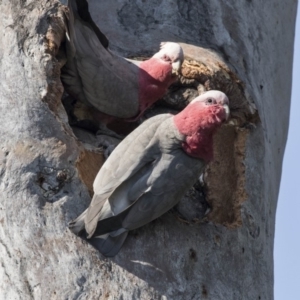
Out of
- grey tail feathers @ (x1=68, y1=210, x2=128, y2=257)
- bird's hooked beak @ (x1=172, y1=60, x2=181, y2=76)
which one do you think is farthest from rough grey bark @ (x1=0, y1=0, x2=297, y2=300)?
bird's hooked beak @ (x1=172, y1=60, x2=181, y2=76)

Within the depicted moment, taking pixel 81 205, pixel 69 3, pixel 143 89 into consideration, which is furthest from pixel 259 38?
pixel 81 205

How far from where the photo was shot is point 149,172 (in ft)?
10.2

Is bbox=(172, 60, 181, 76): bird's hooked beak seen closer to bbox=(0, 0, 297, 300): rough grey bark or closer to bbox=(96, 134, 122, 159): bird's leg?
bbox=(0, 0, 297, 300): rough grey bark

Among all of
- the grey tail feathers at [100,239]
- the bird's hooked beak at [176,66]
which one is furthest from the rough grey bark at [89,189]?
the bird's hooked beak at [176,66]

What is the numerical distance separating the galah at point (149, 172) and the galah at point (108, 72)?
405 millimetres

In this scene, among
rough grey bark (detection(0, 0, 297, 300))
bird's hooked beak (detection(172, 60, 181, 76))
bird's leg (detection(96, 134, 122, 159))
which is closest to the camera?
rough grey bark (detection(0, 0, 297, 300))

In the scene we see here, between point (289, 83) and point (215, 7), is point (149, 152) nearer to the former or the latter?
point (215, 7)

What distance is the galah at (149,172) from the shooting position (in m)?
3.00

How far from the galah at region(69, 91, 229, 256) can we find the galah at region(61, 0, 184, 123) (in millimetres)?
405

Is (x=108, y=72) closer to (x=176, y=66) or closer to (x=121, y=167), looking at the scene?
(x=176, y=66)

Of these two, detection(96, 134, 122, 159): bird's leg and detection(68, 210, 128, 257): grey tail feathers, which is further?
detection(96, 134, 122, 159): bird's leg

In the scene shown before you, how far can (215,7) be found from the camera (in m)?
3.85

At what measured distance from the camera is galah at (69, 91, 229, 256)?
9.85ft

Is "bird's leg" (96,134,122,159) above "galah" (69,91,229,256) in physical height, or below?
below
